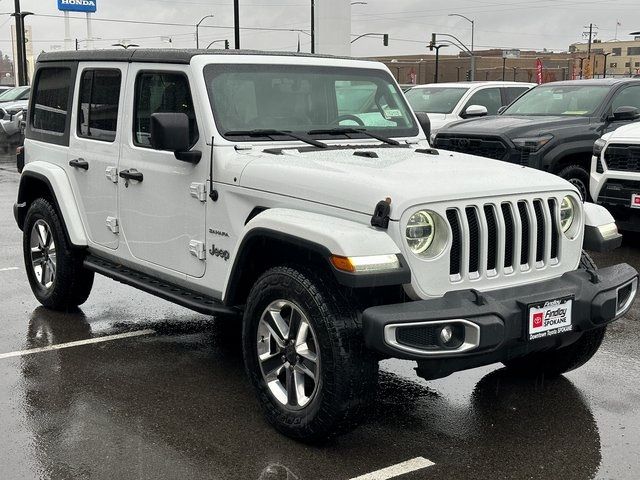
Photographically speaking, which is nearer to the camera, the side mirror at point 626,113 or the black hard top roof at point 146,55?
the black hard top roof at point 146,55

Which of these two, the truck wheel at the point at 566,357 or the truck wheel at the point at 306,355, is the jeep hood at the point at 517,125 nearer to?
the truck wheel at the point at 566,357

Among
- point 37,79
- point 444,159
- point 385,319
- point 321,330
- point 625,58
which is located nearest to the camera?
point 385,319

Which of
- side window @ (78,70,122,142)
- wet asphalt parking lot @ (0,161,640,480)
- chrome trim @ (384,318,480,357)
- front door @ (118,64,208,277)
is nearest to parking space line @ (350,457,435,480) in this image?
wet asphalt parking lot @ (0,161,640,480)

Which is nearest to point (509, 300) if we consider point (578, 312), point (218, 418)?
point (578, 312)

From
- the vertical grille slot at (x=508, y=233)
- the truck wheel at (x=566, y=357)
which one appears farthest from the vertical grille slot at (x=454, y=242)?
the truck wheel at (x=566, y=357)

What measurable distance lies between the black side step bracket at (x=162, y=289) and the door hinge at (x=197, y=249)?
0.79 feet

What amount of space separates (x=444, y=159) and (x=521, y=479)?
1.87 meters

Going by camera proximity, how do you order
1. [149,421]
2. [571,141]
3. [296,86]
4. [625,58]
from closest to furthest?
1. [149,421]
2. [296,86]
3. [571,141]
4. [625,58]

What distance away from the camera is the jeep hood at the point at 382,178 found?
3951mm

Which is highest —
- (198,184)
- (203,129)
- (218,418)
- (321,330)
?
(203,129)

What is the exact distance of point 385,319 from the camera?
3.65 metres

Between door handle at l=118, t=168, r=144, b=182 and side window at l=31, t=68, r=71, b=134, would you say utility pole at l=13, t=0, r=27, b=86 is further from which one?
door handle at l=118, t=168, r=144, b=182

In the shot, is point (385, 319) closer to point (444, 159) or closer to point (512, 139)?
point (444, 159)

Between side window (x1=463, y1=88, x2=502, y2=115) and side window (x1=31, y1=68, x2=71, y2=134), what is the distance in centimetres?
961
